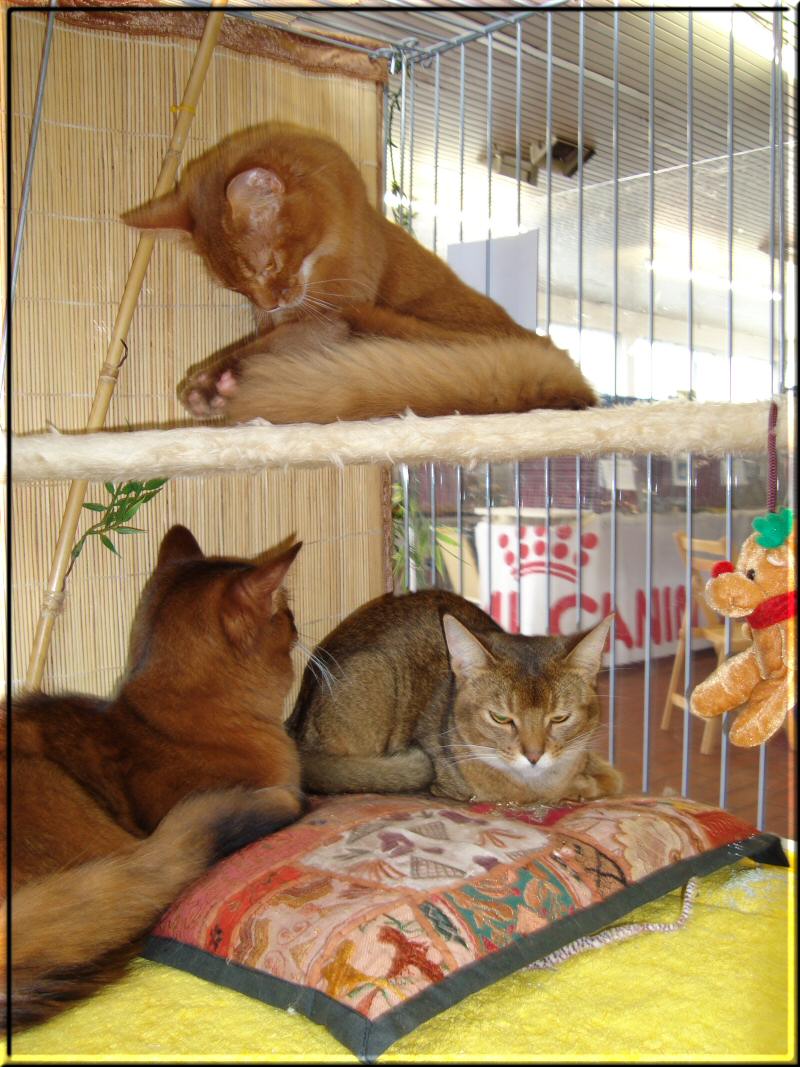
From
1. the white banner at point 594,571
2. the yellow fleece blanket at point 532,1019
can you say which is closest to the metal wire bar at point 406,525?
the white banner at point 594,571

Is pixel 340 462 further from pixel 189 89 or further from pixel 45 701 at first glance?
pixel 189 89

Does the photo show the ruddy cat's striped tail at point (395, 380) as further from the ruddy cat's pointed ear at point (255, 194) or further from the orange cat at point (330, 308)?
the ruddy cat's pointed ear at point (255, 194)

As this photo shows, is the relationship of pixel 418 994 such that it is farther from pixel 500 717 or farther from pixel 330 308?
pixel 330 308

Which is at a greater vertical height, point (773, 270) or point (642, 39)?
point (642, 39)

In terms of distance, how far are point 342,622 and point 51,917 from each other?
0.94 m

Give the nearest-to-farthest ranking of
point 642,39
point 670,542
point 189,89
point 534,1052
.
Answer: point 534,1052 < point 189,89 < point 642,39 < point 670,542

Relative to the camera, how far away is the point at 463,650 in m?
1.42

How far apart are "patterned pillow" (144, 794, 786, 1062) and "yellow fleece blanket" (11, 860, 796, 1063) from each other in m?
0.03

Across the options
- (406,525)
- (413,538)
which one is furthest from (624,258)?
(406,525)

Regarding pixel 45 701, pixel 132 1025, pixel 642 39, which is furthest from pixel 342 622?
pixel 642 39

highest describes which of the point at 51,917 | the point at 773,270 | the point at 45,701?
the point at 773,270

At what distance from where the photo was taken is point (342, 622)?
5.60 feet

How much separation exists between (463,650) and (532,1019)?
2.13ft

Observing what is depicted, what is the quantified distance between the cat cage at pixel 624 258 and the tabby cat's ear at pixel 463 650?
0.31 metres
